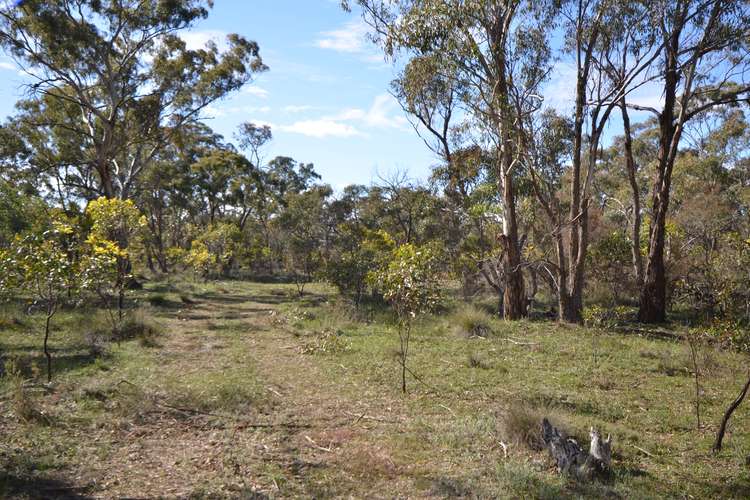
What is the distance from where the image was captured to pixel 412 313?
26.3 feet

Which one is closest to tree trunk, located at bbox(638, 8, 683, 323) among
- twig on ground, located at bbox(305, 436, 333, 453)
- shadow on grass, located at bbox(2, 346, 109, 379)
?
twig on ground, located at bbox(305, 436, 333, 453)

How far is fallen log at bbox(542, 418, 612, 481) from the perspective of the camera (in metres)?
4.91

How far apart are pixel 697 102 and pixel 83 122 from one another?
25.8 m

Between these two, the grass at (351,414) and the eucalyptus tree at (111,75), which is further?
the eucalyptus tree at (111,75)

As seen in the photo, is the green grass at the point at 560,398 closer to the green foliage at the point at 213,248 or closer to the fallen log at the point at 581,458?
the fallen log at the point at 581,458

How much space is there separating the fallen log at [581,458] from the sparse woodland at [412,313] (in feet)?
0.09

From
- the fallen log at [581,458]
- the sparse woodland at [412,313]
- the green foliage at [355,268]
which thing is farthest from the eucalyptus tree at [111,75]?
the fallen log at [581,458]

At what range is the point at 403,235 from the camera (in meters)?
26.8

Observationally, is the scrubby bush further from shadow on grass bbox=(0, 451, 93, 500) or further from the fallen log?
shadow on grass bbox=(0, 451, 93, 500)

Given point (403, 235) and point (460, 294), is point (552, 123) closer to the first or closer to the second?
point (460, 294)

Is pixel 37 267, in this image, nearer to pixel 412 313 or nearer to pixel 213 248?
pixel 412 313

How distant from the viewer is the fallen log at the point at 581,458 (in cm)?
491

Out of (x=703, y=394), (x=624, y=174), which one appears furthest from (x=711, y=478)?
(x=624, y=174)

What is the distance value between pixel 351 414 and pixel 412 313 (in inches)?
72.3
